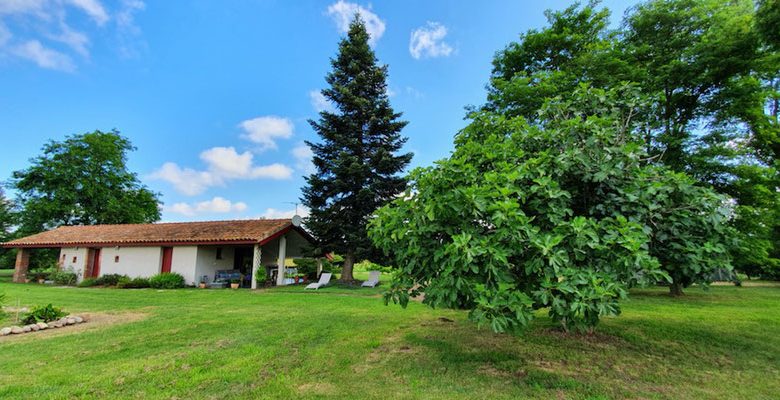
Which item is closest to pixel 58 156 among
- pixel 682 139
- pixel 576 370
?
pixel 576 370

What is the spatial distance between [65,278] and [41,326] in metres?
15.0

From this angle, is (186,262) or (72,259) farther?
(72,259)

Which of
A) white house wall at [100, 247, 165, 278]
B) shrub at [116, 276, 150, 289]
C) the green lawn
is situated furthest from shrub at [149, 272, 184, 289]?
the green lawn

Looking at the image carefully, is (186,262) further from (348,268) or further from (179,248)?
(348,268)

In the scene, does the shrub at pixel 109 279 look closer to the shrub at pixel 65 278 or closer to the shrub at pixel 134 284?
the shrub at pixel 134 284

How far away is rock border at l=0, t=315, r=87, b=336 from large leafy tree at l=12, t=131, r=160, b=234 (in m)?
27.2

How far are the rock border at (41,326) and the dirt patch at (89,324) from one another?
5.3 inches

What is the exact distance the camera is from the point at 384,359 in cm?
446

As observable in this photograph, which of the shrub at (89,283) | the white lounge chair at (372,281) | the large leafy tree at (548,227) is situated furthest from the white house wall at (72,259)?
the large leafy tree at (548,227)

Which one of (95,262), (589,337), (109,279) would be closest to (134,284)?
(109,279)

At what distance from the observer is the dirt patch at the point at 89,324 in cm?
576

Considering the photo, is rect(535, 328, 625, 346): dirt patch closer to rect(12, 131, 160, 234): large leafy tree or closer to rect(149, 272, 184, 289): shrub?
rect(149, 272, 184, 289): shrub

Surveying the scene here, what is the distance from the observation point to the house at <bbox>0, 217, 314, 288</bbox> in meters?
15.5

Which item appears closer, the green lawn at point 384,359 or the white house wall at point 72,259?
the green lawn at point 384,359
